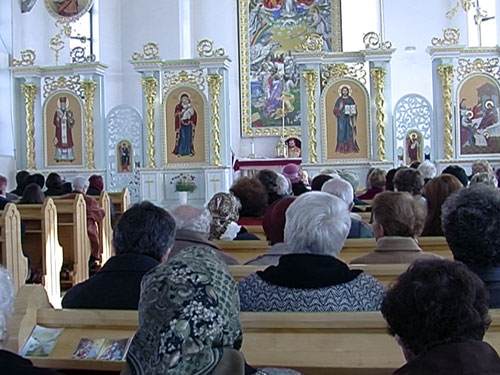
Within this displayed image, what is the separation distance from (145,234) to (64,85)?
12592 mm

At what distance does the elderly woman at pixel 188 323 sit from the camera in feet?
5.35

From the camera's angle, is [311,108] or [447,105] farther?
[311,108]

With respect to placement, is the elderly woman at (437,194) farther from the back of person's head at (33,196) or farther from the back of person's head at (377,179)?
the back of person's head at (33,196)

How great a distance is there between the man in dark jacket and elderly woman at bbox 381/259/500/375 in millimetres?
1697

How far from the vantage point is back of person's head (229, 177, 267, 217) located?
646 cm

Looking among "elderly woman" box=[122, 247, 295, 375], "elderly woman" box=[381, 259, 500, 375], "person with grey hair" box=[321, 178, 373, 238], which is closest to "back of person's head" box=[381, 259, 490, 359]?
"elderly woman" box=[381, 259, 500, 375]

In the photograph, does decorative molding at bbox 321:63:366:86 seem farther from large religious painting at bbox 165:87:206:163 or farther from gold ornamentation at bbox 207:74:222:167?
large religious painting at bbox 165:87:206:163

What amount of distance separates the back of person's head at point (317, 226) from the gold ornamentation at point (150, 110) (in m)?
11.7

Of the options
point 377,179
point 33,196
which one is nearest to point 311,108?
point 377,179

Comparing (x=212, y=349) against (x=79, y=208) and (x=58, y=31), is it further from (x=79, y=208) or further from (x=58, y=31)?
(x=58, y=31)

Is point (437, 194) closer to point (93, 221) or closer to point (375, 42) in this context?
point (93, 221)

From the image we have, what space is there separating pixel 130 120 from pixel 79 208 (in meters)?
7.21

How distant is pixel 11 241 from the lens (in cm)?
710

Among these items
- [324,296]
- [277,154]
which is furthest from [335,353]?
[277,154]
